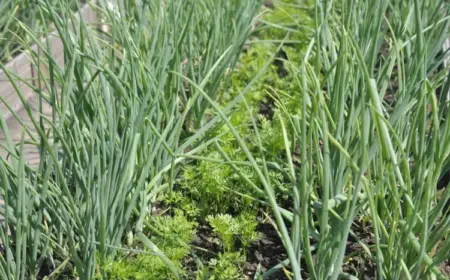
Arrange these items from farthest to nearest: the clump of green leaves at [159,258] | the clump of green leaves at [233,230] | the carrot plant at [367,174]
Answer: the clump of green leaves at [233,230] → the clump of green leaves at [159,258] → the carrot plant at [367,174]

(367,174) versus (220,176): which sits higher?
(367,174)

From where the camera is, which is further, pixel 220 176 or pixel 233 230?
pixel 220 176

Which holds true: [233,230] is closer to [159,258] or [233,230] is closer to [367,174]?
[159,258]

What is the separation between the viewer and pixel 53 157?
4.96 ft

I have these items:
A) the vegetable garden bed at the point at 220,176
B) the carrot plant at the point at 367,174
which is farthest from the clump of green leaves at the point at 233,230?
the carrot plant at the point at 367,174

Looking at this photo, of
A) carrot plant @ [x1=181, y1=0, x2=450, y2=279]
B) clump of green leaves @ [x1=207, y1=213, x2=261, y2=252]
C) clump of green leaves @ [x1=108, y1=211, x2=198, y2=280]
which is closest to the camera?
carrot plant @ [x1=181, y1=0, x2=450, y2=279]

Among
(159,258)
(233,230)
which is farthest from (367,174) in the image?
(159,258)

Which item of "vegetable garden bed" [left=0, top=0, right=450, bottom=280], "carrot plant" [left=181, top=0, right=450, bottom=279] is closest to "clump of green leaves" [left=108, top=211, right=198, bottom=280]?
"vegetable garden bed" [left=0, top=0, right=450, bottom=280]

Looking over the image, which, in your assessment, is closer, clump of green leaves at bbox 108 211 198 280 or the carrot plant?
the carrot plant

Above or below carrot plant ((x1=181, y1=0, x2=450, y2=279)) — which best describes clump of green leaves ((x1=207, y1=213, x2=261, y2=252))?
below

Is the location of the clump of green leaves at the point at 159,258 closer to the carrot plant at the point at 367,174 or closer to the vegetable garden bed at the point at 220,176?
the vegetable garden bed at the point at 220,176

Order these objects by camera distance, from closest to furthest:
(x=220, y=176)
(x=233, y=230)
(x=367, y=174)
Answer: (x=367, y=174) < (x=233, y=230) < (x=220, y=176)

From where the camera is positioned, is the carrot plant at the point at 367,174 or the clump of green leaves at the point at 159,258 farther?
the clump of green leaves at the point at 159,258

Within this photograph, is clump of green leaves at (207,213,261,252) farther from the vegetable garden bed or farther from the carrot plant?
the carrot plant
